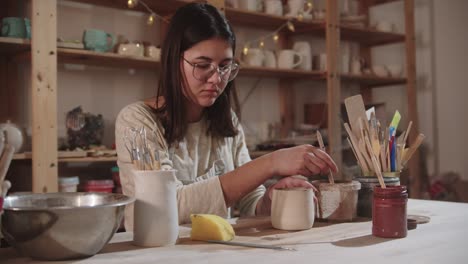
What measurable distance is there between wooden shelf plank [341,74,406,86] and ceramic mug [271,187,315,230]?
7.49ft

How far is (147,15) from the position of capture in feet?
8.98

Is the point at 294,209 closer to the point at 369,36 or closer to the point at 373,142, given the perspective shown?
the point at 373,142

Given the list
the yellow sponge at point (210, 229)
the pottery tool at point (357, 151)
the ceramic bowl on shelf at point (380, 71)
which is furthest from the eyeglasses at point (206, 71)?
the ceramic bowl on shelf at point (380, 71)

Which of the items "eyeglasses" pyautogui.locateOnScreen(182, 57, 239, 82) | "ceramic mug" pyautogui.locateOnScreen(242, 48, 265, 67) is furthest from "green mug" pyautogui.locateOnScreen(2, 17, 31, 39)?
"ceramic mug" pyautogui.locateOnScreen(242, 48, 265, 67)

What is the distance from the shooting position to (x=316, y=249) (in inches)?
35.3

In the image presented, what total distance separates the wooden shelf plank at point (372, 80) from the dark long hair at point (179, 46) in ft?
6.37

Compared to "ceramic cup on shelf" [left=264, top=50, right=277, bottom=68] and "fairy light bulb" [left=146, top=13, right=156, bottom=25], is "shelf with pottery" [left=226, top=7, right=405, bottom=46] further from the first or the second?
"fairy light bulb" [left=146, top=13, right=156, bottom=25]

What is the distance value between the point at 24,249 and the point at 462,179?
321 centimetres

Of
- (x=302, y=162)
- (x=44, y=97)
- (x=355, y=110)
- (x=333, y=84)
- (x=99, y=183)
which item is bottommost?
(x=99, y=183)

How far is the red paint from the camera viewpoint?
994 millimetres

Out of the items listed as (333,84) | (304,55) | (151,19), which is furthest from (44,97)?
(333,84)

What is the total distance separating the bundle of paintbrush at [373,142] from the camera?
1.14 metres

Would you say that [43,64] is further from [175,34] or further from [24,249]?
[24,249]

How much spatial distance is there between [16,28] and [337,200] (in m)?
1.54
